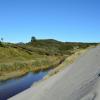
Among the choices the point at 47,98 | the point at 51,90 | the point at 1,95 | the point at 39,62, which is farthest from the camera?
the point at 39,62

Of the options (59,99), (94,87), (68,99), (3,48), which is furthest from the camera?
(3,48)

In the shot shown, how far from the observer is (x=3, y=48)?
407 feet

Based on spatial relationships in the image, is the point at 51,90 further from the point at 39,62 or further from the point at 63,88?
the point at 39,62

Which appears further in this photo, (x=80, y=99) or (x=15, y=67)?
(x=15, y=67)

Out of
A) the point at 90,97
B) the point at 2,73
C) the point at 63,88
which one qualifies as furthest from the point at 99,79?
the point at 2,73

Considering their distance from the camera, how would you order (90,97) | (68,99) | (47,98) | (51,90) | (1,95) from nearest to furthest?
(90,97)
(68,99)
(47,98)
(51,90)
(1,95)

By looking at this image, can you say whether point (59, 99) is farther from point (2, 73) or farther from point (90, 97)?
point (2, 73)

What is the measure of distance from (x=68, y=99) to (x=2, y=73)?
5576 cm

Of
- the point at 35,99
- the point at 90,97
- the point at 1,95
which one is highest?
the point at 90,97

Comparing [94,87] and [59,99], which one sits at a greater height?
[94,87]

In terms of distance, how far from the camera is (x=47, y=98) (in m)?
14.5

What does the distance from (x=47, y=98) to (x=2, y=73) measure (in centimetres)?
5316

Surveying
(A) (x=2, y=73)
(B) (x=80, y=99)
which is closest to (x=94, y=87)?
(B) (x=80, y=99)

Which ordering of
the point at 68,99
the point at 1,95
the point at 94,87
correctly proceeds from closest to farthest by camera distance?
the point at 94,87 → the point at 68,99 → the point at 1,95
